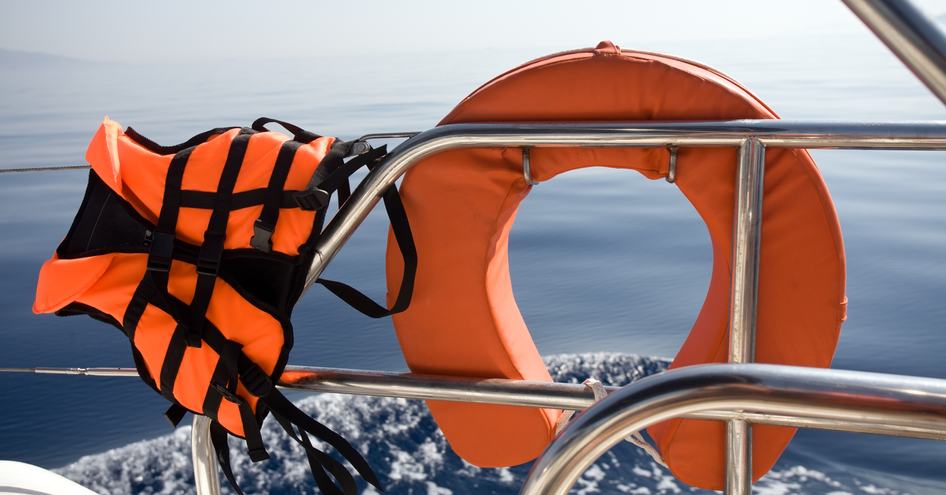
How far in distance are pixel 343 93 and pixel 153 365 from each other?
30.0 feet

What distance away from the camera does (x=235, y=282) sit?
1.16m

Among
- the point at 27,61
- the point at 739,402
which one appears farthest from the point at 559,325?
the point at 27,61

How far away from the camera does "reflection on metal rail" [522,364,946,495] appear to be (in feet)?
1.55

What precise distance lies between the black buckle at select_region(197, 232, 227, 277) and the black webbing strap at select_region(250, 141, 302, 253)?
Result: 0.17 feet

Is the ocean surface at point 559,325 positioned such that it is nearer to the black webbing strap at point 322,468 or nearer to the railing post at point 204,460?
the black webbing strap at point 322,468

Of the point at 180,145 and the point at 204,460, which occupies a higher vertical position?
the point at 180,145

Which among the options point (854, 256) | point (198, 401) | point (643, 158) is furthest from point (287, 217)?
point (854, 256)

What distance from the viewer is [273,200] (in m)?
1.15

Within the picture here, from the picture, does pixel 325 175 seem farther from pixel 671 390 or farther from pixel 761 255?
pixel 671 390

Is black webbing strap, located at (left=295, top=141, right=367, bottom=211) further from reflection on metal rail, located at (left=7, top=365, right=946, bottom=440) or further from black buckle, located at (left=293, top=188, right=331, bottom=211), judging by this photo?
reflection on metal rail, located at (left=7, top=365, right=946, bottom=440)

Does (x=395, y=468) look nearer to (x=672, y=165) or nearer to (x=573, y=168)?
(x=573, y=168)

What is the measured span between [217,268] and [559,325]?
233cm

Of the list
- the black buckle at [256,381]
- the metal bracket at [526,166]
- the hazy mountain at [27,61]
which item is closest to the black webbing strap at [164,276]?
the black buckle at [256,381]

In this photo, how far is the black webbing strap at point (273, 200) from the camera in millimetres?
1138
